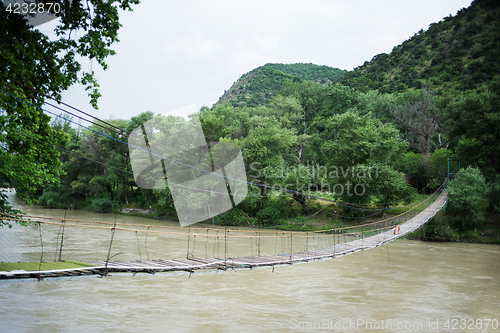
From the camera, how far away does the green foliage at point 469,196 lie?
15.4 m

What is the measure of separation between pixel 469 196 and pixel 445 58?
25.2 metres

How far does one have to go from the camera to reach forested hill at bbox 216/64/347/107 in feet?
159

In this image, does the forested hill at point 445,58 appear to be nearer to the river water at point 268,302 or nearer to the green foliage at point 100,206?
the river water at point 268,302

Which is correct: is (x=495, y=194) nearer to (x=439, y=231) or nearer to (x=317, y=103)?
(x=439, y=231)

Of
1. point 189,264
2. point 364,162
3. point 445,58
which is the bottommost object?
point 189,264

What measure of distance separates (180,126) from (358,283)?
15.9 meters

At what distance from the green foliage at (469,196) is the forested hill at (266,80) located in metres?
29.2

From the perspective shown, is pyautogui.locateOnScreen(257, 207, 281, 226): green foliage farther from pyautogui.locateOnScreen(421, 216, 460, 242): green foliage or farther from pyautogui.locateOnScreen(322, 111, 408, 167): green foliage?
pyautogui.locateOnScreen(421, 216, 460, 242): green foliage

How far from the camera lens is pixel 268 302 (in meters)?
7.68

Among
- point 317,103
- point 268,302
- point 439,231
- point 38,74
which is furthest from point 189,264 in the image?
point 317,103

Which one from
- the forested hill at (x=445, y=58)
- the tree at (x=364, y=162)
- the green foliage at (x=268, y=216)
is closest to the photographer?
the tree at (x=364, y=162)

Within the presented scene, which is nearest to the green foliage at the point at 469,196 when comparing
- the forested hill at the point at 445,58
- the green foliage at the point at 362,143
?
the green foliage at the point at 362,143

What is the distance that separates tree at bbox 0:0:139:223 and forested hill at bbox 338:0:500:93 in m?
29.6

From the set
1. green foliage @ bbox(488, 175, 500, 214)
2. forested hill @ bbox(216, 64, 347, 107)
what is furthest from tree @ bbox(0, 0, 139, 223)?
forested hill @ bbox(216, 64, 347, 107)
